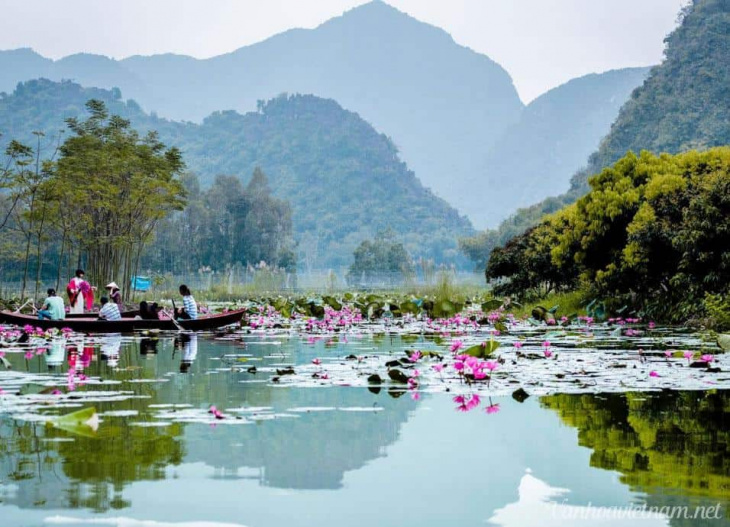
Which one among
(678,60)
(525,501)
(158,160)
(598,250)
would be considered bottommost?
(525,501)

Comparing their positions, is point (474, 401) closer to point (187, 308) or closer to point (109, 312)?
point (109, 312)

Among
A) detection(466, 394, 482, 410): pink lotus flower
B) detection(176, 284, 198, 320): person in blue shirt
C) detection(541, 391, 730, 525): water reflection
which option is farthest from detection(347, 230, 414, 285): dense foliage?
detection(541, 391, 730, 525): water reflection

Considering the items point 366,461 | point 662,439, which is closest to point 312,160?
point 662,439

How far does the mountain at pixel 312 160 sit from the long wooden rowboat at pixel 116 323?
99150 millimetres

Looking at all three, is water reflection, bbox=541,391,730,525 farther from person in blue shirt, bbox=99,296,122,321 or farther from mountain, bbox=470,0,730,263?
mountain, bbox=470,0,730,263

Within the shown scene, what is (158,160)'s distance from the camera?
3925 cm

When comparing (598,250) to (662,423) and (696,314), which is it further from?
(662,423)

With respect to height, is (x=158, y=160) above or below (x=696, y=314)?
above

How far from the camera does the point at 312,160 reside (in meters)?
138

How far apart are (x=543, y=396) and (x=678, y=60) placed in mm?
82302

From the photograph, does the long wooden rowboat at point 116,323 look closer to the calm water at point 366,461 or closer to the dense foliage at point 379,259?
the calm water at point 366,461

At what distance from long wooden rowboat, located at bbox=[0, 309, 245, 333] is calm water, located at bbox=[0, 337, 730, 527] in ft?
31.5

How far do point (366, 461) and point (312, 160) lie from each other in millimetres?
133526

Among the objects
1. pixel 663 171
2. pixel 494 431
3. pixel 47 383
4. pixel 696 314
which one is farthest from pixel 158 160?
pixel 494 431
